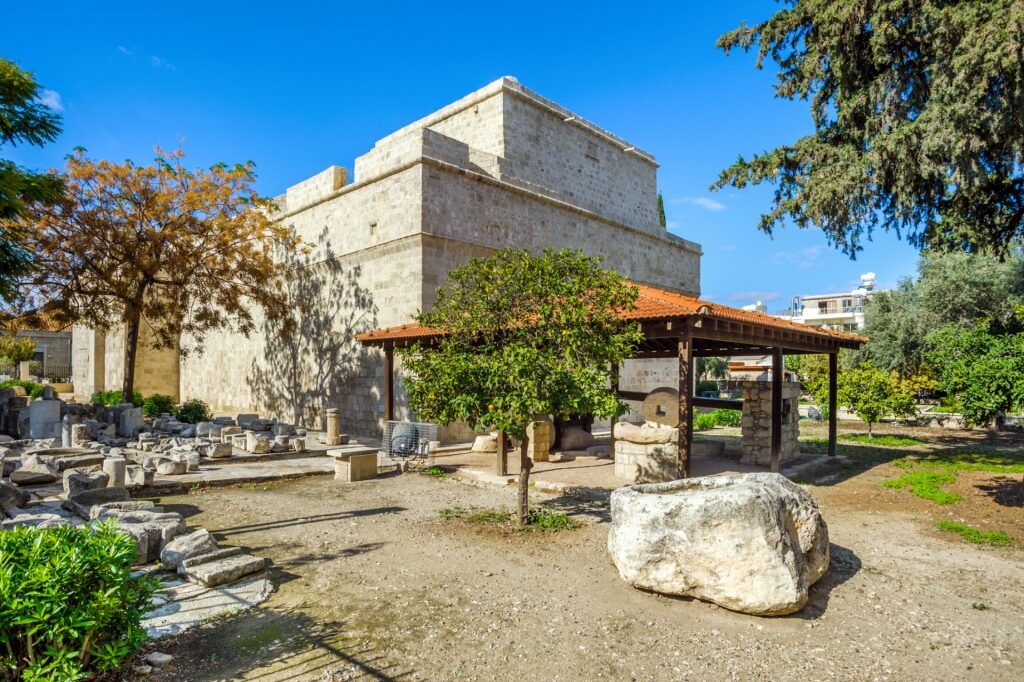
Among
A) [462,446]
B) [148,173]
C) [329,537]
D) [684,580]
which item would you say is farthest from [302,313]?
[684,580]

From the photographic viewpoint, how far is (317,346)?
63.6 feet

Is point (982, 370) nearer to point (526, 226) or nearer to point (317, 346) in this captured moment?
point (526, 226)

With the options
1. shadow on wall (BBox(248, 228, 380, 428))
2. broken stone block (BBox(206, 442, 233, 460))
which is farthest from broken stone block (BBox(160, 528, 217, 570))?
shadow on wall (BBox(248, 228, 380, 428))

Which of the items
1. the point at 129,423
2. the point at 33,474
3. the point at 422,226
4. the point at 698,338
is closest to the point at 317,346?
the point at 129,423

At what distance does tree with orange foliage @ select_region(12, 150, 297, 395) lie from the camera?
16.0 meters

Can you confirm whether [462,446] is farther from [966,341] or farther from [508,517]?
[966,341]

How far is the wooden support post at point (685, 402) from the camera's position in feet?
28.7

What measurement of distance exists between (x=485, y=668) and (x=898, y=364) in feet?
81.4

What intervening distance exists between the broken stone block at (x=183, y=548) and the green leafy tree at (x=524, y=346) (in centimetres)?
285

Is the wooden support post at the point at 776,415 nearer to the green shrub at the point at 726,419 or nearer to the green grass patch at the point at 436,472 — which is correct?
the green grass patch at the point at 436,472

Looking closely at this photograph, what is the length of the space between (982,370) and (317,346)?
17.6m

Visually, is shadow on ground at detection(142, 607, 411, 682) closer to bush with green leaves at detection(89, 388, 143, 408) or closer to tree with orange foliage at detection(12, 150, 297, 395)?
tree with orange foliage at detection(12, 150, 297, 395)

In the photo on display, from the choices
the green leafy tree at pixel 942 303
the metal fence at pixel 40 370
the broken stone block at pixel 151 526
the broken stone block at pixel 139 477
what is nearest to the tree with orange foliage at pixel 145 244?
the broken stone block at pixel 139 477

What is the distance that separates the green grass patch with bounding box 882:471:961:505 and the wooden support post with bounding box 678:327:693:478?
14.2ft
